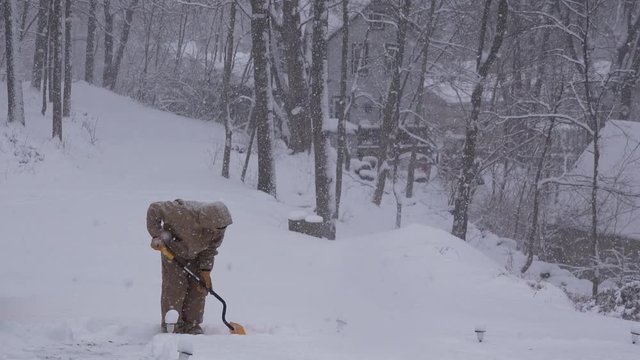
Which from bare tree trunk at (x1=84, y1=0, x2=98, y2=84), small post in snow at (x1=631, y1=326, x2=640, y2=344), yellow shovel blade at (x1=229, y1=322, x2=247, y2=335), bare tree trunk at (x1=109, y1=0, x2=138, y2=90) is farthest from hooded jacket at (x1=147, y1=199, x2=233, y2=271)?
bare tree trunk at (x1=109, y1=0, x2=138, y2=90)

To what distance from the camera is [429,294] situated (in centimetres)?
911

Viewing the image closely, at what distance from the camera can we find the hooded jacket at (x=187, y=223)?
6215 millimetres

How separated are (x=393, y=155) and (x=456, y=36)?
274 inches

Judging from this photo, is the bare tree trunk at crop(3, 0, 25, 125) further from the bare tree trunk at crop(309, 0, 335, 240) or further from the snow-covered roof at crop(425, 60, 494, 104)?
the snow-covered roof at crop(425, 60, 494, 104)

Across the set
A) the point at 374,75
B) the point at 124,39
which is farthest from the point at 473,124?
the point at 124,39

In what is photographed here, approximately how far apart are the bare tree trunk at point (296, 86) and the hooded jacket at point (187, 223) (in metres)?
18.7

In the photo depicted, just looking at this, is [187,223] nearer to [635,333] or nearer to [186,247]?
[186,247]

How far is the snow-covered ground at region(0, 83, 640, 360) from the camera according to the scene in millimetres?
5969

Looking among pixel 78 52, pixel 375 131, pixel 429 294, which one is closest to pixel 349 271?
pixel 429 294

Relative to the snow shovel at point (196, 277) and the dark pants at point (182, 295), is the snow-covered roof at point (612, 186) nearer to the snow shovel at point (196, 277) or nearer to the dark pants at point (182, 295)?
the snow shovel at point (196, 277)

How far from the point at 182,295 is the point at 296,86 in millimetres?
19507

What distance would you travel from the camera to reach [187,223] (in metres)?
6.23

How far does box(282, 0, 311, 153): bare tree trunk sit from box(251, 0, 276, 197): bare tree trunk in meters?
7.21

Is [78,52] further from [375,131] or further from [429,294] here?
[429,294]
